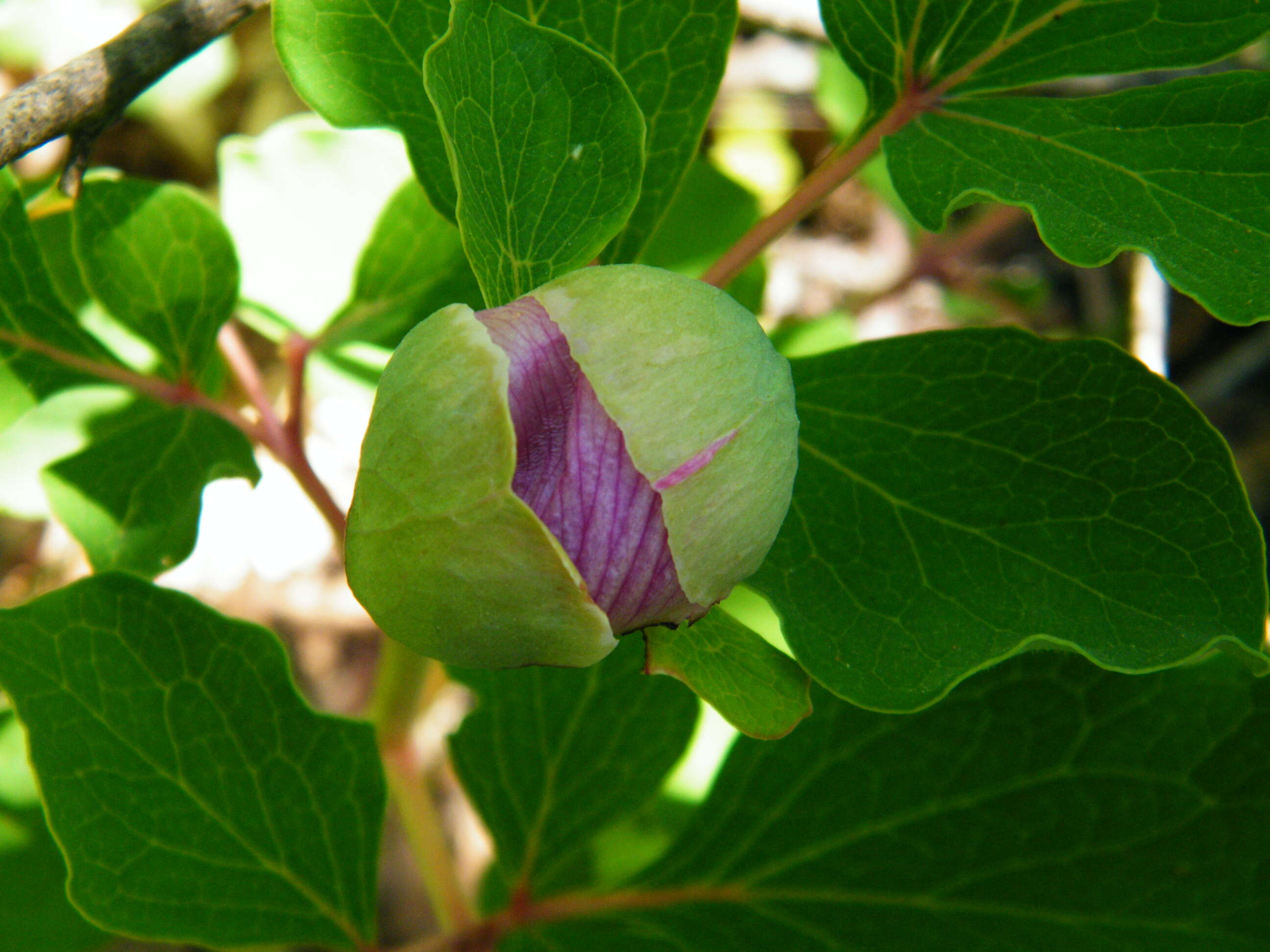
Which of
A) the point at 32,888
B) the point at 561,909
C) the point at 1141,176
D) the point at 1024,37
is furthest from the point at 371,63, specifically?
the point at 32,888

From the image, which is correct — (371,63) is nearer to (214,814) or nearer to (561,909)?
(214,814)

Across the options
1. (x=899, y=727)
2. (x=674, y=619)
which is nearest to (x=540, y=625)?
(x=674, y=619)

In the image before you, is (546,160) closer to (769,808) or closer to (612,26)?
(612,26)

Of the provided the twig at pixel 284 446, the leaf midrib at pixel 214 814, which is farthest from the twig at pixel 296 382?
the leaf midrib at pixel 214 814

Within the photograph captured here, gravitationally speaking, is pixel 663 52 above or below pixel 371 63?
above

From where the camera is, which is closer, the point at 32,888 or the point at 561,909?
the point at 561,909

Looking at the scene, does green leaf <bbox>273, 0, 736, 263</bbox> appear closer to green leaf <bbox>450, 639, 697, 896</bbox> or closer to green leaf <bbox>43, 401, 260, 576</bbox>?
green leaf <bbox>43, 401, 260, 576</bbox>

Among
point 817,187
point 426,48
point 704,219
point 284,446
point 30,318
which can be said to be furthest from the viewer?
point 704,219
